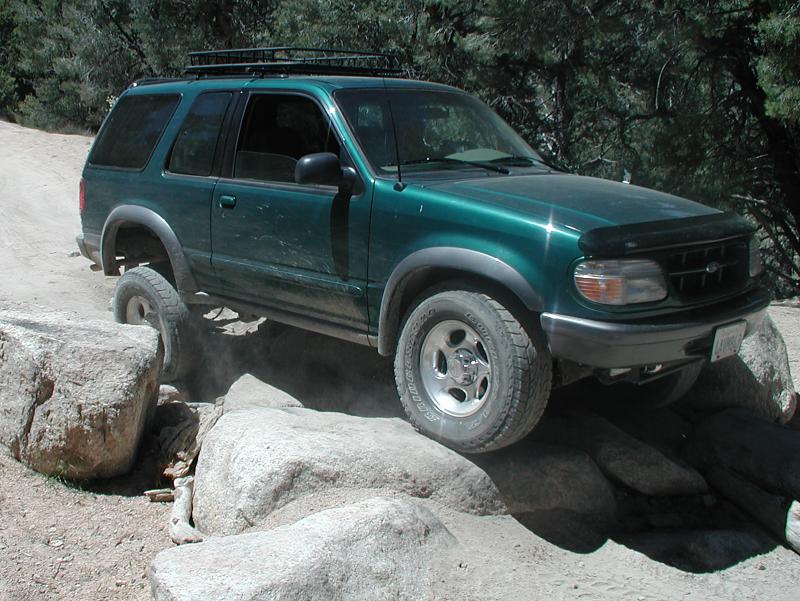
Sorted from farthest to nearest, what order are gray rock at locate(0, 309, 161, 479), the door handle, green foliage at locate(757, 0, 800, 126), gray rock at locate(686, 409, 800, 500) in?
1. green foliage at locate(757, 0, 800, 126)
2. the door handle
3. gray rock at locate(0, 309, 161, 479)
4. gray rock at locate(686, 409, 800, 500)

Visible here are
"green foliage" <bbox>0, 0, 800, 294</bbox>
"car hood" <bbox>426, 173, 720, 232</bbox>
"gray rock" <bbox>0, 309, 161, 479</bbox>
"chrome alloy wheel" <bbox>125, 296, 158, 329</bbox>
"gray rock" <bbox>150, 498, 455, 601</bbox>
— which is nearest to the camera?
"gray rock" <bbox>150, 498, 455, 601</bbox>

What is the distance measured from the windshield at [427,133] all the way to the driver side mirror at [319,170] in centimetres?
25

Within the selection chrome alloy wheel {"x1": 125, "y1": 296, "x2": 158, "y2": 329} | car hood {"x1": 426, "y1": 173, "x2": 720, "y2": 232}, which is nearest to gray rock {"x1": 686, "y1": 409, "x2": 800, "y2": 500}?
car hood {"x1": 426, "y1": 173, "x2": 720, "y2": 232}

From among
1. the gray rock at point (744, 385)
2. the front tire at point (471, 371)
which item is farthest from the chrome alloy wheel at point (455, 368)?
the gray rock at point (744, 385)

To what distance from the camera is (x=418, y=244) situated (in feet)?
15.8

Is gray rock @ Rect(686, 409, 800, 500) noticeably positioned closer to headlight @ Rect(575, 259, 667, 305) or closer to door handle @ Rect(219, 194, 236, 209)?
headlight @ Rect(575, 259, 667, 305)

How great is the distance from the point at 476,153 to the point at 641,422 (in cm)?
193

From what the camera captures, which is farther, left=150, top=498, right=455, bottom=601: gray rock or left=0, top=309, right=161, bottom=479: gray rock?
left=0, top=309, right=161, bottom=479: gray rock

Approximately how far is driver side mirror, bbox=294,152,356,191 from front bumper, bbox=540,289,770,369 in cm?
141

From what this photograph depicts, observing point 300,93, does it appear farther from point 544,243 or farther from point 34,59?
point 34,59

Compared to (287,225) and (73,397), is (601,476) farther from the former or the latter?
(73,397)

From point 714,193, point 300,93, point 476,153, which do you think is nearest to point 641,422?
point 476,153

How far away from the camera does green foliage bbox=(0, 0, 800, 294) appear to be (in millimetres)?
10375

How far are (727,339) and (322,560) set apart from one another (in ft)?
7.28
